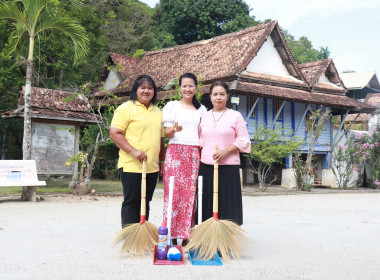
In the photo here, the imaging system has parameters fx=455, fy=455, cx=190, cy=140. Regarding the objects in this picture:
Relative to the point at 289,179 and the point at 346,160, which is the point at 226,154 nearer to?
the point at 289,179

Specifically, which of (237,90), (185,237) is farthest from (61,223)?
(237,90)

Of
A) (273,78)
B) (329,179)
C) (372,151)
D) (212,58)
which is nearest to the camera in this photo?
(273,78)

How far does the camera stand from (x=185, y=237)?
4516 mm

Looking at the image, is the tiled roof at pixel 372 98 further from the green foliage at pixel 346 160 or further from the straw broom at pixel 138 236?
the straw broom at pixel 138 236

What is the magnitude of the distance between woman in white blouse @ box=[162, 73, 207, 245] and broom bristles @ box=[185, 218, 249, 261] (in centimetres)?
23

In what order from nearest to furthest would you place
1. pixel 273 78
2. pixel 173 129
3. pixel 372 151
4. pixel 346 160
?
pixel 173 129
pixel 273 78
pixel 346 160
pixel 372 151

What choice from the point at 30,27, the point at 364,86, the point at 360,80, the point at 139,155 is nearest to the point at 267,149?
the point at 30,27

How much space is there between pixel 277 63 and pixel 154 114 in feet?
46.6

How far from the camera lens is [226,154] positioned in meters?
4.49

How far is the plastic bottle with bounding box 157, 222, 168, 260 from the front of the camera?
13.5 ft

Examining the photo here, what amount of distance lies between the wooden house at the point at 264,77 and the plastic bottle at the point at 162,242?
11.5m

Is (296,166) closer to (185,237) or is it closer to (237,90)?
(237,90)

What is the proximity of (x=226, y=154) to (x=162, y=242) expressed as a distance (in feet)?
3.48

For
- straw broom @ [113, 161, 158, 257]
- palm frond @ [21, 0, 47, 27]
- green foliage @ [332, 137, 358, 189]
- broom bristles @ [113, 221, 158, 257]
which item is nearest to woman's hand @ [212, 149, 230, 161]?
straw broom @ [113, 161, 158, 257]
